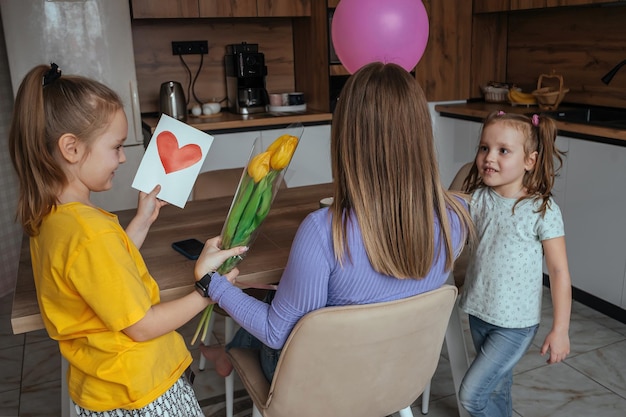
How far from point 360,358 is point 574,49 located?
2.88 metres

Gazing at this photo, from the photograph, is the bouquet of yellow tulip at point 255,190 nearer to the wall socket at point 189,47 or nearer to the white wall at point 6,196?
the white wall at point 6,196

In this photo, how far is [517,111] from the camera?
3229 mm

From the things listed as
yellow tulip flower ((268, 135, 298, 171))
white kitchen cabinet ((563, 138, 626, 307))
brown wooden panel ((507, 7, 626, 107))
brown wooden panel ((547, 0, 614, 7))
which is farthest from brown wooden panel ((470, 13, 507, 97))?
yellow tulip flower ((268, 135, 298, 171))

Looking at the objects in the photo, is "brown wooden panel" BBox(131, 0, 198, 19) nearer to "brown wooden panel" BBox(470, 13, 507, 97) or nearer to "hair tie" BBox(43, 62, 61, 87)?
"brown wooden panel" BBox(470, 13, 507, 97)

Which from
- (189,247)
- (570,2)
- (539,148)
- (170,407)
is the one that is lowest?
(170,407)

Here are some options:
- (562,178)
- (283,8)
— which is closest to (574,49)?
(562,178)

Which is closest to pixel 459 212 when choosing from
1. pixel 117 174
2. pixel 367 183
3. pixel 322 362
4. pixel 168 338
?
pixel 367 183

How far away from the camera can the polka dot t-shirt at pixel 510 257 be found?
1448 mm

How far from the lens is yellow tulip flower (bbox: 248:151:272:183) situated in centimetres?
112

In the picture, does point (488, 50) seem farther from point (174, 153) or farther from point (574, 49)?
point (174, 153)

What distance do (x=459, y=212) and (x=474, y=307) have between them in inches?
18.2

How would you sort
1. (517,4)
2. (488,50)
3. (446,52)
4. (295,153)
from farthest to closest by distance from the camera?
(488,50) < (446,52) < (295,153) < (517,4)

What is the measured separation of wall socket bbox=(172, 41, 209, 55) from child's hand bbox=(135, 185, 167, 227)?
8.02 ft

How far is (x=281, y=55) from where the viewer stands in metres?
3.88
